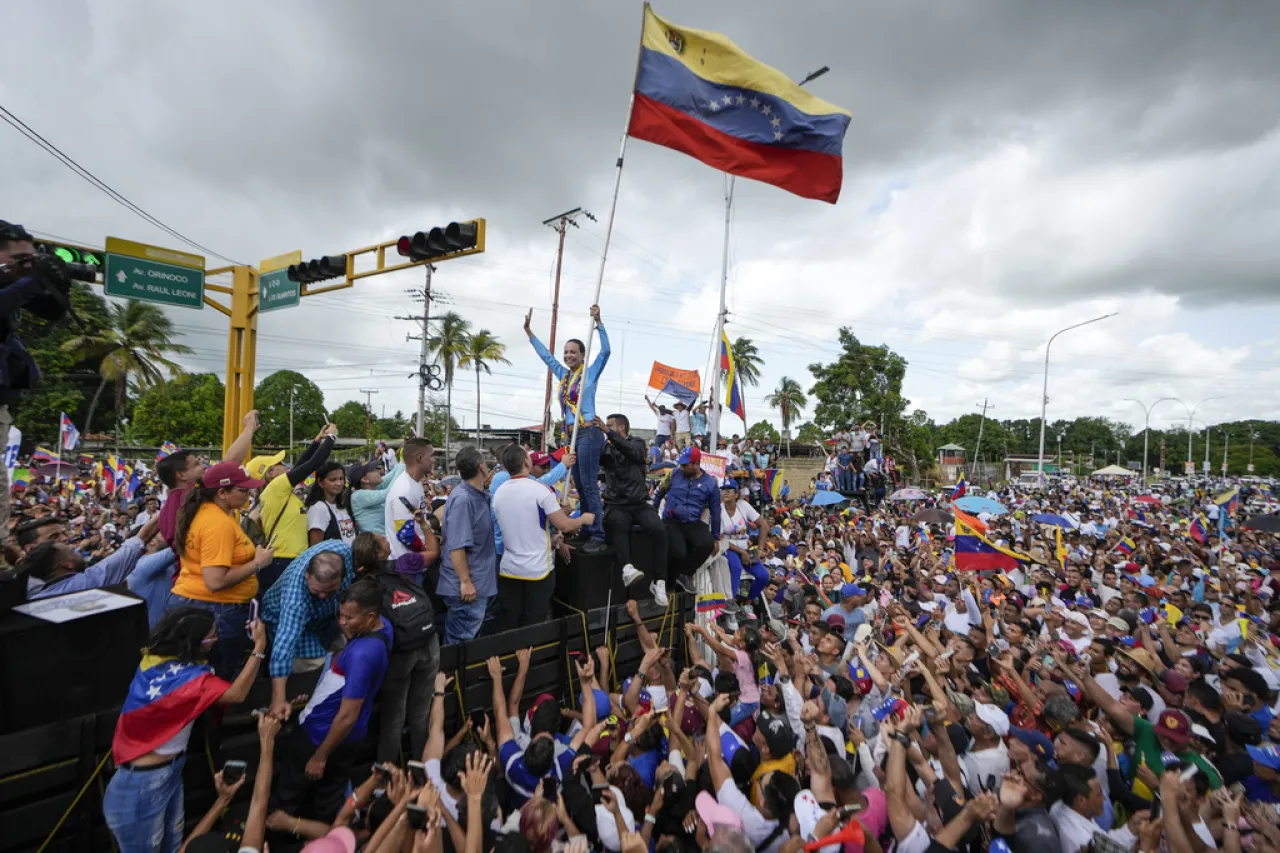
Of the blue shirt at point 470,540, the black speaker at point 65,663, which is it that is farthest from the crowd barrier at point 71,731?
the blue shirt at point 470,540

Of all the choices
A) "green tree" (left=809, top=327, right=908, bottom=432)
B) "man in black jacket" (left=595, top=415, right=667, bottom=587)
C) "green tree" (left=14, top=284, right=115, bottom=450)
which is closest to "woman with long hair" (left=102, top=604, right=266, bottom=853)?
"man in black jacket" (left=595, top=415, right=667, bottom=587)

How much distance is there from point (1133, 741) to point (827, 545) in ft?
25.0

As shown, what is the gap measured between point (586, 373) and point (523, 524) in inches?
57.5

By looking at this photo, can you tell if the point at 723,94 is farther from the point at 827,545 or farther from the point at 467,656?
the point at 827,545

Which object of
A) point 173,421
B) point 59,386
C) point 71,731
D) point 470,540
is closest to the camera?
point 71,731

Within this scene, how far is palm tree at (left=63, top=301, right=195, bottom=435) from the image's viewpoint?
32.8 m

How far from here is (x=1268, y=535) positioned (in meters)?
Answer: 18.9

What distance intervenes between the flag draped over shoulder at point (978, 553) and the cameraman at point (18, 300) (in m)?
10.7

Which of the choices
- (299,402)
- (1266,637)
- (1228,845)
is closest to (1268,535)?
(1266,637)

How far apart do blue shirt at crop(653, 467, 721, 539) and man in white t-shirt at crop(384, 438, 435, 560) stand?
2656 millimetres

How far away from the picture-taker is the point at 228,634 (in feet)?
12.1

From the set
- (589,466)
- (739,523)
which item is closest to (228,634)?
(589,466)

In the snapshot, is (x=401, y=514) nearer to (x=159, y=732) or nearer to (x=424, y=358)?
(x=159, y=732)

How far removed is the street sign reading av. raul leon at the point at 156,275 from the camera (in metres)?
7.85
